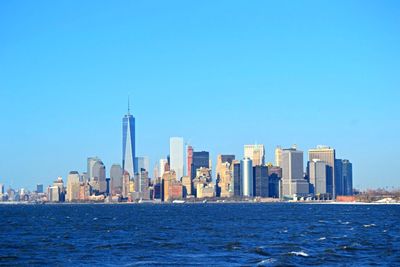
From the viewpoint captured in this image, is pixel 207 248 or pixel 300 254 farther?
pixel 207 248

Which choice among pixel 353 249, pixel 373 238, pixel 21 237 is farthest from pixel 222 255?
pixel 21 237

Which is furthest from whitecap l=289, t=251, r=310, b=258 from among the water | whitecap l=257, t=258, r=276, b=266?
whitecap l=257, t=258, r=276, b=266

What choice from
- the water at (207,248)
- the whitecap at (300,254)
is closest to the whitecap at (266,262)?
the water at (207,248)

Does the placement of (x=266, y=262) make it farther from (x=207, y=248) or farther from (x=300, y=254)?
(x=207, y=248)

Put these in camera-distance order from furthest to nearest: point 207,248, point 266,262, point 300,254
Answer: point 207,248 → point 300,254 → point 266,262

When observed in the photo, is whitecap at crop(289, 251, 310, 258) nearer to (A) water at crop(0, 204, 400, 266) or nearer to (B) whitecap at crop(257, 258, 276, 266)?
(A) water at crop(0, 204, 400, 266)

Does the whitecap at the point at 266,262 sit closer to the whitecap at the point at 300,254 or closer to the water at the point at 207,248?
the water at the point at 207,248

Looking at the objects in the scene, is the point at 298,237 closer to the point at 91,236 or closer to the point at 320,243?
the point at 320,243

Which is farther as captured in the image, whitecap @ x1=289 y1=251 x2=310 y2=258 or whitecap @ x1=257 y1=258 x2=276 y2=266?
whitecap @ x1=289 y1=251 x2=310 y2=258

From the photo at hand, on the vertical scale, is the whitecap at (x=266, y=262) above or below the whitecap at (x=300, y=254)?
below

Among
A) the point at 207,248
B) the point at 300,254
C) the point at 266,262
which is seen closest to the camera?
the point at 266,262

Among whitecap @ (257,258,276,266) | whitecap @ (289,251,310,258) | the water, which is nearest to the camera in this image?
whitecap @ (257,258,276,266)

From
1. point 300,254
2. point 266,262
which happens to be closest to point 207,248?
point 300,254

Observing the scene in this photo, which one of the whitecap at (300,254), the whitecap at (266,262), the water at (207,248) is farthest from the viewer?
the whitecap at (300,254)
